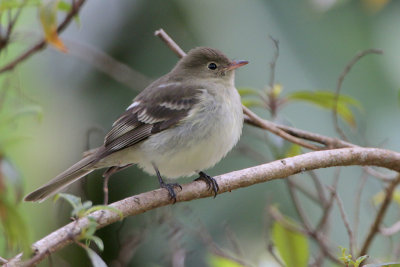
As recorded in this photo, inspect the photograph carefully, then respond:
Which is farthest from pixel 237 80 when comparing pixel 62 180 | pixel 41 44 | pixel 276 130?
pixel 41 44

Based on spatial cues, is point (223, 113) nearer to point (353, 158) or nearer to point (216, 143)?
point (216, 143)

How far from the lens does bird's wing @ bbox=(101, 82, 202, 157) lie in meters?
3.55

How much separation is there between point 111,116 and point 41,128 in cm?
64

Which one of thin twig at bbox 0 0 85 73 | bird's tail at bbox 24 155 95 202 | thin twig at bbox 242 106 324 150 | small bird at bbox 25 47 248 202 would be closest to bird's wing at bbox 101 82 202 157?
small bird at bbox 25 47 248 202

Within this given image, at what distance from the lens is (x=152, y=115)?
366cm

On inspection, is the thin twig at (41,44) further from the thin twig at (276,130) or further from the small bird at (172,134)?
the thin twig at (276,130)

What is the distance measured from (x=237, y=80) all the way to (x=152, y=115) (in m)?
1.53

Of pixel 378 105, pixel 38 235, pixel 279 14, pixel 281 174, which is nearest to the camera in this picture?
pixel 281 174

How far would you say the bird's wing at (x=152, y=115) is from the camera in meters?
3.55

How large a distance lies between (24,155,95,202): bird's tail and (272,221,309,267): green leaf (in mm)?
1225

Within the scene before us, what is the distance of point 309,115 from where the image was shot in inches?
181

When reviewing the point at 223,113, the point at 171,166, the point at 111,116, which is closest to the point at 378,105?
the point at 223,113

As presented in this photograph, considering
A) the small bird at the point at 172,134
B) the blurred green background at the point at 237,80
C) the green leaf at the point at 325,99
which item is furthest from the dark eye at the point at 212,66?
the green leaf at the point at 325,99

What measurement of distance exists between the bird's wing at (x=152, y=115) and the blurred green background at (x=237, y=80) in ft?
1.30
